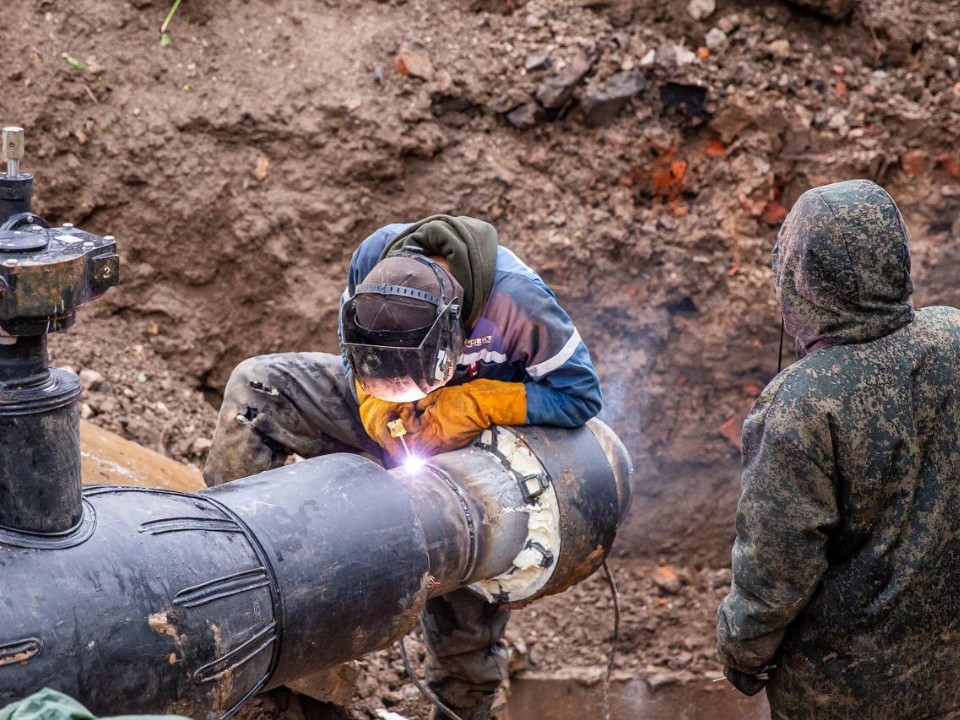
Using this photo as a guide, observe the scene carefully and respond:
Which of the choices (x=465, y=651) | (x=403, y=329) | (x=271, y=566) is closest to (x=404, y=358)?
(x=403, y=329)

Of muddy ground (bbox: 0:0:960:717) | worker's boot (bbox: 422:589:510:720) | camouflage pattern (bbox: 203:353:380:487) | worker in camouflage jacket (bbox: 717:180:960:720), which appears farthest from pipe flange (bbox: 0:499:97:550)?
muddy ground (bbox: 0:0:960:717)

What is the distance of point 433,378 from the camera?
10.6 ft

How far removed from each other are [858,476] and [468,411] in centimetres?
134

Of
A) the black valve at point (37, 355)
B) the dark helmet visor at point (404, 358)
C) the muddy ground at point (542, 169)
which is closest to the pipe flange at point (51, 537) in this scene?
the black valve at point (37, 355)

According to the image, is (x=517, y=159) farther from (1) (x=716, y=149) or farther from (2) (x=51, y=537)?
(2) (x=51, y=537)

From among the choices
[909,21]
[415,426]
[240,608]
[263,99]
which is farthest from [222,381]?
[909,21]

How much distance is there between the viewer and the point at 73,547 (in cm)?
230

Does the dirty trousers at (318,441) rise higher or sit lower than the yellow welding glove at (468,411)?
lower

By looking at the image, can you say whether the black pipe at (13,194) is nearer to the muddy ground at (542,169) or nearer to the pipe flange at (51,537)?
the pipe flange at (51,537)

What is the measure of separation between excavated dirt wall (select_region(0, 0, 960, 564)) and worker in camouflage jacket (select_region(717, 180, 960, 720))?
10.3 feet

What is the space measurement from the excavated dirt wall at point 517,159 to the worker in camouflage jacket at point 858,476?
10.3ft

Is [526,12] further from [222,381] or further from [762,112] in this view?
[222,381]

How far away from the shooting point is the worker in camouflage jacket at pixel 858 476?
8.66 ft

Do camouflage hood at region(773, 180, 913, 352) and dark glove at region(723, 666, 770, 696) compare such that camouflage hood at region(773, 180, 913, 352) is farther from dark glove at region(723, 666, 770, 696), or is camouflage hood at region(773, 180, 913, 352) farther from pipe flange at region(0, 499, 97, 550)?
pipe flange at region(0, 499, 97, 550)
